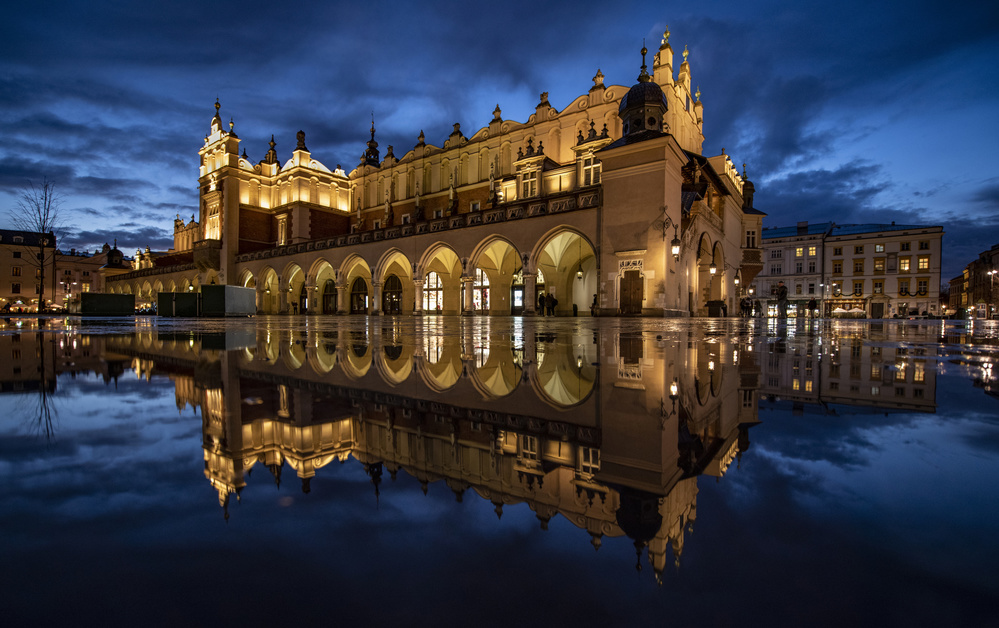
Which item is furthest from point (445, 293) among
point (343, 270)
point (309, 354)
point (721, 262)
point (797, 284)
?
point (797, 284)

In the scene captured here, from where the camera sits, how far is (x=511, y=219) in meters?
22.6

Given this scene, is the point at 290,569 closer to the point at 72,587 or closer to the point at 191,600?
the point at 191,600

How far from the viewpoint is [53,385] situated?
6.33 ft

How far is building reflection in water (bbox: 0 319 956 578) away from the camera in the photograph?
2.75 feet

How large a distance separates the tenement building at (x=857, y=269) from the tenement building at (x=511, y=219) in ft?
57.8

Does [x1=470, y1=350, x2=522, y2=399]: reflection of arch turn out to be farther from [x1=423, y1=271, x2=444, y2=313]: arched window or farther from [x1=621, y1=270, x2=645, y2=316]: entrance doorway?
[x1=423, y1=271, x2=444, y2=313]: arched window

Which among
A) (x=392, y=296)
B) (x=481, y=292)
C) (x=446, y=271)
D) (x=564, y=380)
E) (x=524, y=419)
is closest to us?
(x=524, y=419)

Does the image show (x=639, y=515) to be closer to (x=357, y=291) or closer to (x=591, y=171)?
(x=591, y=171)

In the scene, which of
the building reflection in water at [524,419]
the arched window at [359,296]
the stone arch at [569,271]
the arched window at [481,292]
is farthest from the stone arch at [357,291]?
the building reflection in water at [524,419]

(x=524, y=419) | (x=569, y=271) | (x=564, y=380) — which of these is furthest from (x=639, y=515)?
(x=569, y=271)

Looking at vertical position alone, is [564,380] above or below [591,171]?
below

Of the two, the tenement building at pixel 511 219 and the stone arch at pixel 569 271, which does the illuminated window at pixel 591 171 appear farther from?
the stone arch at pixel 569 271

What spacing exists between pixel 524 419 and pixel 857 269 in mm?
62550

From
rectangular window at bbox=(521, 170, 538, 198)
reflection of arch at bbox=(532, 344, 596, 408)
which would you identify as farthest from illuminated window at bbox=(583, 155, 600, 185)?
reflection of arch at bbox=(532, 344, 596, 408)
